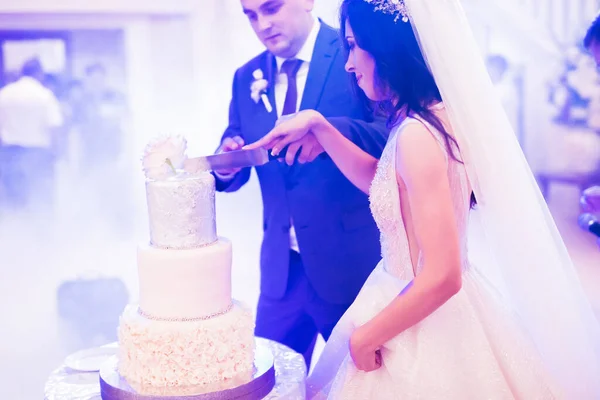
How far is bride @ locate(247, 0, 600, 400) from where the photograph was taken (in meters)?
1.66

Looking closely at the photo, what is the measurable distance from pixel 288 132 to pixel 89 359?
106 cm

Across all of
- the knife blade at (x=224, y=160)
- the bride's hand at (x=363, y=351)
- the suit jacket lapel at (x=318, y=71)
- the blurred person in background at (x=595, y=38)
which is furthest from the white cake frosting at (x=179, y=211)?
the blurred person in background at (x=595, y=38)

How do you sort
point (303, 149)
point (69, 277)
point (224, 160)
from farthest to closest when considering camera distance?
1. point (69, 277)
2. point (303, 149)
3. point (224, 160)

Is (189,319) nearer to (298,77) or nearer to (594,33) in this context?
(298,77)

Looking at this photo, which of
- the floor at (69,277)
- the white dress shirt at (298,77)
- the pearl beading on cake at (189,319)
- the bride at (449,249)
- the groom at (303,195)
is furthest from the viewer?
the floor at (69,277)

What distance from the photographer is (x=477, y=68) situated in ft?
5.98

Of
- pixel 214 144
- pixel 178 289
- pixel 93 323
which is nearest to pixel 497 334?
pixel 178 289

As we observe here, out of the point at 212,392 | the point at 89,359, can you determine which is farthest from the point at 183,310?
the point at 89,359

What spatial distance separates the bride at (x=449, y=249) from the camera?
166 centimetres

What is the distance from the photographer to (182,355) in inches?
72.7

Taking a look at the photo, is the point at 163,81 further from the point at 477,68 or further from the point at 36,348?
the point at 477,68

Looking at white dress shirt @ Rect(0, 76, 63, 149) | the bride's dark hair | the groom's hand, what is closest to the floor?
white dress shirt @ Rect(0, 76, 63, 149)

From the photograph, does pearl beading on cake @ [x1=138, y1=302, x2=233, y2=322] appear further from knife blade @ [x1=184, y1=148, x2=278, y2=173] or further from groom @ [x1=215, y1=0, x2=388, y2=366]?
groom @ [x1=215, y1=0, x2=388, y2=366]

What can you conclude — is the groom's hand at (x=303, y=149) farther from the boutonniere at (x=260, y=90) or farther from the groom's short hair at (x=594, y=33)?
the groom's short hair at (x=594, y=33)
